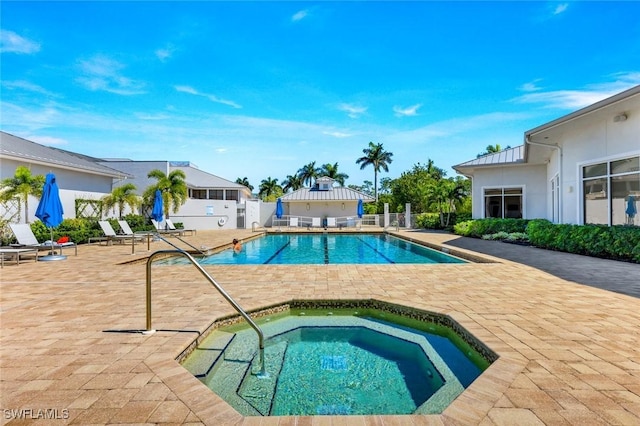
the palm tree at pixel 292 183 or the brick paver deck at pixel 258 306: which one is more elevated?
the palm tree at pixel 292 183

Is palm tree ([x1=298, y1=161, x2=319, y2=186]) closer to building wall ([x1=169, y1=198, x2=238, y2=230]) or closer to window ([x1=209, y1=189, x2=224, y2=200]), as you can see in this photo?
window ([x1=209, y1=189, x2=224, y2=200])

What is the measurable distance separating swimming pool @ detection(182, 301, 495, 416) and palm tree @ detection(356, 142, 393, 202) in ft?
140

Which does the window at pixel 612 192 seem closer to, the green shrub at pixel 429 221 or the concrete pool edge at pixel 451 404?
the concrete pool edge at pixel 451 404

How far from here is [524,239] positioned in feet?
45.5

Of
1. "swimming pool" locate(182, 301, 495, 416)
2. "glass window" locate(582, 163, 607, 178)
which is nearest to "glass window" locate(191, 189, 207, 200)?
"glass window" locate(582, 163, 607, 178)

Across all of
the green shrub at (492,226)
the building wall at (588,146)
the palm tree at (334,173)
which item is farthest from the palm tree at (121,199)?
the palm tree at (334,173)

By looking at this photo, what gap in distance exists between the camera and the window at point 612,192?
881 centimetres

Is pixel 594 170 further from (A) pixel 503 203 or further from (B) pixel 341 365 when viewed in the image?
(B) pixel 341 365

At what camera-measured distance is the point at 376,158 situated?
153 feet

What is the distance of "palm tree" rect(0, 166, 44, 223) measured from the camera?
11.7 meters

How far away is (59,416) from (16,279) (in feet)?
21.7

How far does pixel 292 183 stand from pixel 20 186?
43767mm

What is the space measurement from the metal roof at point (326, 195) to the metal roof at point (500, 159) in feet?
36.6

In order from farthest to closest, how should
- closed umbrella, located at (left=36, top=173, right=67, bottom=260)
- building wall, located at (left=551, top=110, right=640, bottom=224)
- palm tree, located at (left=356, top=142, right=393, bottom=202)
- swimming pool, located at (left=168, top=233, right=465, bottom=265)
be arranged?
palm tree, located at (left=356, top=142, right=393, bottom=202) → swimming pool, located at (left=168, top=233, right=465, bottom=265) → closed umbrella, located at (left=36, top=173, right=67, bottom=260) → building wall, located at (left=551, top=110, right=640, bottom=224)
